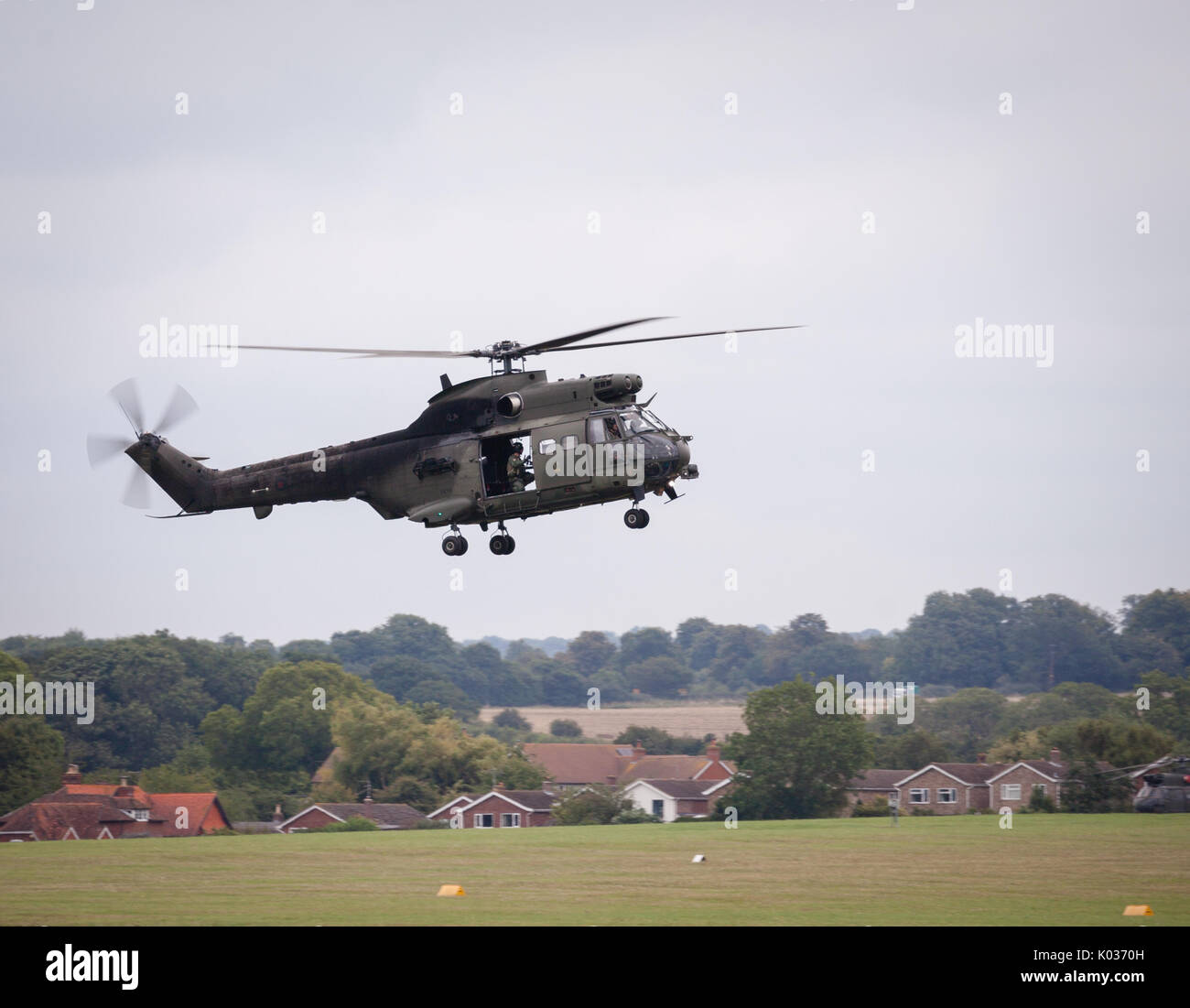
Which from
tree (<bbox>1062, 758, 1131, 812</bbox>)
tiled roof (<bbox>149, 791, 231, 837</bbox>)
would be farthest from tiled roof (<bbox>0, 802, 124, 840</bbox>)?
tree (<bbox>1062, 758, 1131, 812</bbox>)

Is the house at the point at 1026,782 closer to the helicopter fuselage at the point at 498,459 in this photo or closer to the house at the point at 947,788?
the house at the point at 947,788

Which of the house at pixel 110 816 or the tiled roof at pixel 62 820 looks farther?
the house at pixel 110 816

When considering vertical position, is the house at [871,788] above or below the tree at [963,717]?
below

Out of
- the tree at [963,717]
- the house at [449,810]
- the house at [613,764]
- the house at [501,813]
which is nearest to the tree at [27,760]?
the house at [449,810]

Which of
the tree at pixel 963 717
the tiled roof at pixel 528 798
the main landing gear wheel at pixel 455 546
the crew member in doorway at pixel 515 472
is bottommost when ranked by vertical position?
the tiled roof at pixel 528 798

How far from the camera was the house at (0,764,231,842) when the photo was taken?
122 meters

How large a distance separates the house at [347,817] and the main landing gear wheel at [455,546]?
256ft

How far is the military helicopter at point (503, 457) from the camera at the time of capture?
163 feet

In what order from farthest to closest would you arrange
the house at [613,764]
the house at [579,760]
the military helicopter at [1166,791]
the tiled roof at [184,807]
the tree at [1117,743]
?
the house at [579,760] → the house at [613,764] → the tree at [1117,743] → the military helicopter at [1166,791] → the tiled roof at [184,807]
